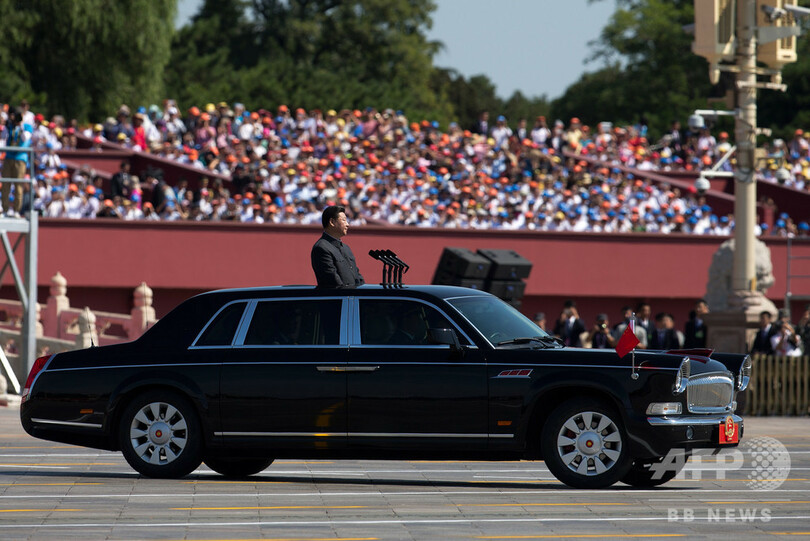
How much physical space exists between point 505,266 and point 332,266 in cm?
954

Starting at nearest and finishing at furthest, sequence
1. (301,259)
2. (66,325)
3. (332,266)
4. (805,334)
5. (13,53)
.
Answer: (332,266) < (805,334) < (66,325) < (301,259) < (13,53)

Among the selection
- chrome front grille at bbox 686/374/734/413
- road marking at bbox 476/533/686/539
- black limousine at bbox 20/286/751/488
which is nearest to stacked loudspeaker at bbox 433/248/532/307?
black limousine at bbox 20/286/751/488

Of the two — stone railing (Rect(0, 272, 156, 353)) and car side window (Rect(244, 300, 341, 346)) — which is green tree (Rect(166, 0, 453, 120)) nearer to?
stone railing (Rect(0, 272, 156, 353))

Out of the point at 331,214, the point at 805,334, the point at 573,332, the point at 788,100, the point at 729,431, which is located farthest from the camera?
the point at 788,100

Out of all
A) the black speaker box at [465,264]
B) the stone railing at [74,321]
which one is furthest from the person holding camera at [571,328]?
the stone railing at [74,321]

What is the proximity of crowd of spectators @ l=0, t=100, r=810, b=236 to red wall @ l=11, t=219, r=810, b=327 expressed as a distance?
0.41 metres

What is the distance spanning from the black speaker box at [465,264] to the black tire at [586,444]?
9.81 m

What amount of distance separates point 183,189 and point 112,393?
24.2 metres

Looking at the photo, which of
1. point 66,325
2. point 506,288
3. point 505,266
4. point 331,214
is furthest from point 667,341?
point 66,325

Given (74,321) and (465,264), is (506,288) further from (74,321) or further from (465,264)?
(74,321)

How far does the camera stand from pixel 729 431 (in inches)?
468

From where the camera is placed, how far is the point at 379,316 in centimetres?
1230

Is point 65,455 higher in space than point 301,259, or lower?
lower

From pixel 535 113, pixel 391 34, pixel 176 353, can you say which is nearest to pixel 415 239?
pixel 176 353
